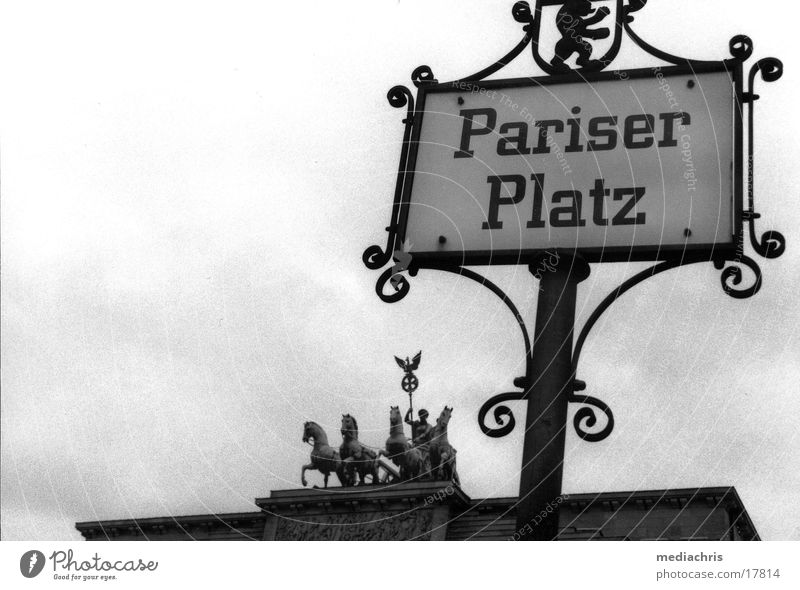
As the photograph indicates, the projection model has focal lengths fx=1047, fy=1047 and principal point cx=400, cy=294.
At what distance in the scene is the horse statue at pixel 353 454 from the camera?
18297 millimetres

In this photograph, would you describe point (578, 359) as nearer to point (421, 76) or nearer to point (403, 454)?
point (421, 76)

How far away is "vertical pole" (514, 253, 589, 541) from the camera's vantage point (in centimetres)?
340

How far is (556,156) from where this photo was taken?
3.77 meters

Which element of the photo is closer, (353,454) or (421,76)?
(421,76)

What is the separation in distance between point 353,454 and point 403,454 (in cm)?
96

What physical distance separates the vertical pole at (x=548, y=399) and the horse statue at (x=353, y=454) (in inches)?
556

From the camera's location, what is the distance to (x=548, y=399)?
3.47 m

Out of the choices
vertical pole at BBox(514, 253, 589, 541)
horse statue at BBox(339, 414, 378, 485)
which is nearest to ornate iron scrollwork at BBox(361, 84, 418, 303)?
vertical pole at BBox(514, 253, 589, 541)

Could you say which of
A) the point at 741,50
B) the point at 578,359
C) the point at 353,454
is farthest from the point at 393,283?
the point at 353,454

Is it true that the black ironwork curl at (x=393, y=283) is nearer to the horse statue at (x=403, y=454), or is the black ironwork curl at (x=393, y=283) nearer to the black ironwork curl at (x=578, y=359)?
the black ironwork curl at (x=578, y=359)

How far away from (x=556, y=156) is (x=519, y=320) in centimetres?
67
